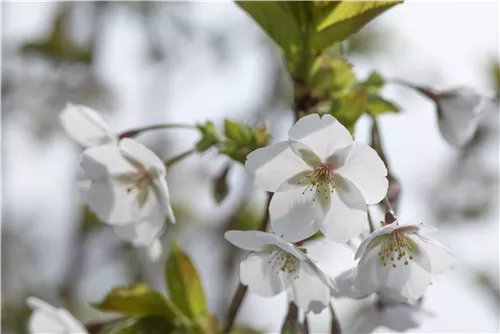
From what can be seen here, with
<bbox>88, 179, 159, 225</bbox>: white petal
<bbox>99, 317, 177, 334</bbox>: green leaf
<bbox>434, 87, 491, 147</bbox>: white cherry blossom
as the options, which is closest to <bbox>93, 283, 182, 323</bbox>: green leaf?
<bbox>99, 317, 177, 334</bbox>: green leaf

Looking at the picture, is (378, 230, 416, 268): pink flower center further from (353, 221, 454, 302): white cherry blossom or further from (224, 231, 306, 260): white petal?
(224, 231, 306, 260): white petal

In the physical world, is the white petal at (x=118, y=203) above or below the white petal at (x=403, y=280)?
above

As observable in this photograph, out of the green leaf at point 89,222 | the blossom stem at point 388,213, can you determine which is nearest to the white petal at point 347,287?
the blossom stem at point 388,213

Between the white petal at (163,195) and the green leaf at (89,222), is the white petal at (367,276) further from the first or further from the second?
the green leaf at (89,222)

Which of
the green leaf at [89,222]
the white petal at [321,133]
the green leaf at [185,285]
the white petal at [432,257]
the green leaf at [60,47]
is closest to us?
the white petal at [321,133]

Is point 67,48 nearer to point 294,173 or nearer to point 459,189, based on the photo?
point 459,189

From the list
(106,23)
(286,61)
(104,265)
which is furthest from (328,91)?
(104,265)

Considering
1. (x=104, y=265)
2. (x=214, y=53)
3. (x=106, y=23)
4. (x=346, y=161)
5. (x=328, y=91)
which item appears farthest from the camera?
(x=214, y=53)
